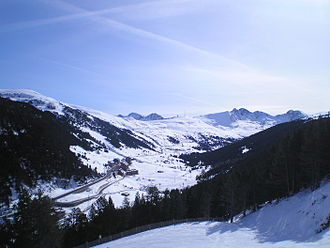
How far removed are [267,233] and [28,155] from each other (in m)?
132

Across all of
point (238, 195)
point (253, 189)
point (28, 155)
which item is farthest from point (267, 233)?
point (28, 155)

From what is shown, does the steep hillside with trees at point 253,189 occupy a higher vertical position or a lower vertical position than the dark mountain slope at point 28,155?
lower

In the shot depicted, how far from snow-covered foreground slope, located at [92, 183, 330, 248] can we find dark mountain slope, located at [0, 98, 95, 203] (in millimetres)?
95035

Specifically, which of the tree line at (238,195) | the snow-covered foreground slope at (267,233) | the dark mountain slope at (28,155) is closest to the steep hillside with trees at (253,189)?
the tree line at (238,195)

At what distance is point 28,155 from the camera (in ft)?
404

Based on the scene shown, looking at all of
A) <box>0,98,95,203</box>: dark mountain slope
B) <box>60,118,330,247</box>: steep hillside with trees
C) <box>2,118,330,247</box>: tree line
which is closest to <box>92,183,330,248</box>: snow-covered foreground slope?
<box>2,118,330,247</box>: tree line

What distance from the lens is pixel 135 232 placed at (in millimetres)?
29984

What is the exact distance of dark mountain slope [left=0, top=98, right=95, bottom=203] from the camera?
10688 cm

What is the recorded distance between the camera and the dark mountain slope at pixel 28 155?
107 metres

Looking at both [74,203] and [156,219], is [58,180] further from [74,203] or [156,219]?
[156,219]

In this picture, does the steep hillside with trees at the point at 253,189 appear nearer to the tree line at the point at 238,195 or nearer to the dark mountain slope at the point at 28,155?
the tree line at the point at 238,195

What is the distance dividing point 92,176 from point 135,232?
12920 centimetres

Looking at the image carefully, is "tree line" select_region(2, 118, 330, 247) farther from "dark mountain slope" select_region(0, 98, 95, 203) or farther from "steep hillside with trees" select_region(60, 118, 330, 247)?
"dark mountain slope" select_region(0, 98, 95, 203)

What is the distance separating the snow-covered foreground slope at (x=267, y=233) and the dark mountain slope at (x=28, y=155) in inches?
3742
